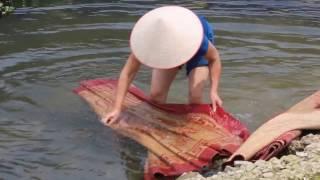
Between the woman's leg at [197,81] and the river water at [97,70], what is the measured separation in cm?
68

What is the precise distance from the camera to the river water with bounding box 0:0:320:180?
607cm

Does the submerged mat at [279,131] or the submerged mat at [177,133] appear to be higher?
the submerged mat at [279,131]

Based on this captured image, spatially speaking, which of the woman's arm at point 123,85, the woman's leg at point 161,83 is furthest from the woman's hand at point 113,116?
the woman's leg at point 161,83

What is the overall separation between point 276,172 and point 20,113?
339 centimetres

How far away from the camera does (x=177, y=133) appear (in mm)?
5781

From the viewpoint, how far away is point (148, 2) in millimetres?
12672

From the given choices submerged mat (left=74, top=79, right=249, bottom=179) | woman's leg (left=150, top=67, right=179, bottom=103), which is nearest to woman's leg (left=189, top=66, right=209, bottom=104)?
submerged mat (left=74, top=79, right=249, bottom=179)

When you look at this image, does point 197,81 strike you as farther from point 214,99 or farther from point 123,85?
point 123,85

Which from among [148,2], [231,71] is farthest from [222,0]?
[231,71]

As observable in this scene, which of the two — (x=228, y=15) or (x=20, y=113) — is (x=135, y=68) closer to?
(x=20, y=113)

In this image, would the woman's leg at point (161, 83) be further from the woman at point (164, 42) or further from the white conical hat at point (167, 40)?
the white conical hat at point (167, 40)

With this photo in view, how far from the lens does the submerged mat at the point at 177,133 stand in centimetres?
Answer: 533

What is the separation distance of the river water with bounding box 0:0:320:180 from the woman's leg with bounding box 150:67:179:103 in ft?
1.76

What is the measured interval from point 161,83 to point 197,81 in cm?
41
